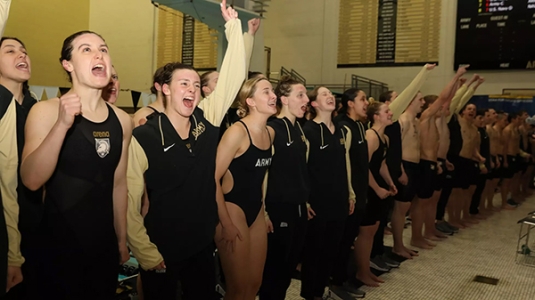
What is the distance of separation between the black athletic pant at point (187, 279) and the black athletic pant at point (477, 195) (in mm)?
5946

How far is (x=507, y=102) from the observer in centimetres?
908

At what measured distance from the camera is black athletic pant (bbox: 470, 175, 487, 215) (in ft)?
23.2

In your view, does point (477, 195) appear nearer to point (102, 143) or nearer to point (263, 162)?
point (263, 162)

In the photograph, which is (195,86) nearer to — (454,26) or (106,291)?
(106,291)

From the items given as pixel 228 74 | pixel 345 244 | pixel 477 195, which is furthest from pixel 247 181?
pixel 477 195

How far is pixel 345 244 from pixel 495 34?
7.45 m

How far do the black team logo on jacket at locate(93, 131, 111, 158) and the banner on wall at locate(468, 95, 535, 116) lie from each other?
29.7 ft

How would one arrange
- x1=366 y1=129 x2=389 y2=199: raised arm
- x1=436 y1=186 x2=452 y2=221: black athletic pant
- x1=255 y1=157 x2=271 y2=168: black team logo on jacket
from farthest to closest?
x1=436 y1=186 x2=452 y2=221: black athletic pant
x1=366 y1=129 x2=389 y2=199: raised arm
x1=255 y1=157 x2=271 y2=168: black team logo on jacket

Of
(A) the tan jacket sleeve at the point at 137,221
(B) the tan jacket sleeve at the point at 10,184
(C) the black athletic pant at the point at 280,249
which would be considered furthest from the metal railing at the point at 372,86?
(B) the tan jacket sleeve at the point at 10,184

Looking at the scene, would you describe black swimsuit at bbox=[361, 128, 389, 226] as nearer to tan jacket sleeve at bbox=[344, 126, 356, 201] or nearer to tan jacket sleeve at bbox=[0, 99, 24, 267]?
tan jacket sleeve at bbox=[344, 126, 356, 201]

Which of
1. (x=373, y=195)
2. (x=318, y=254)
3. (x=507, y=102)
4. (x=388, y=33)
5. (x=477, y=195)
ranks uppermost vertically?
(x=388, y=33)

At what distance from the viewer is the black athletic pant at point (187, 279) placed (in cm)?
210

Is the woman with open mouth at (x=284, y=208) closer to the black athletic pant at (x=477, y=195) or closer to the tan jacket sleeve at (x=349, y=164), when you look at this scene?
the tan jacket sleeve at (x=349, y=164)

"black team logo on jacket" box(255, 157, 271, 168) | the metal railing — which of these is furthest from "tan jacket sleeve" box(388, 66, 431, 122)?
the metal railing
